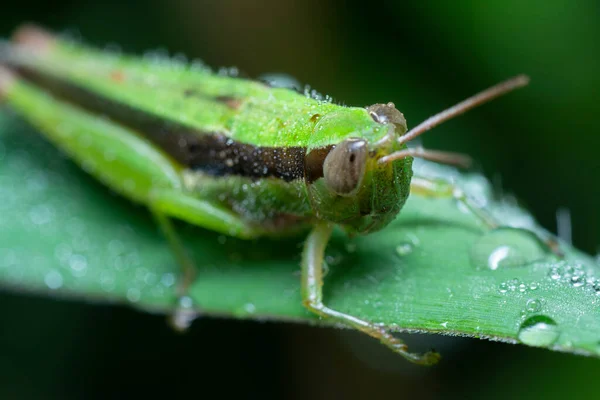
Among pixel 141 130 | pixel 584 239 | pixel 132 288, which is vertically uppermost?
pixel 141 130

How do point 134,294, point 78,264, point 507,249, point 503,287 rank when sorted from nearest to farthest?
point 503,287, point 507,249, point 134,294, point 78,264

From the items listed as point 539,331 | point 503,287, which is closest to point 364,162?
point 503,287

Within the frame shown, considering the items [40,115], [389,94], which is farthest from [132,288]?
[389,94]

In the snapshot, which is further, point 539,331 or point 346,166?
point 346,166

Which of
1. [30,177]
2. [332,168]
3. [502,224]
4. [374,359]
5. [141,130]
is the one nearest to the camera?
[332,168]

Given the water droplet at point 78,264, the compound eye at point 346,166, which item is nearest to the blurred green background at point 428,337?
the water droplet at point 78,264

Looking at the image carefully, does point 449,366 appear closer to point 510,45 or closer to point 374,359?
point 374,359

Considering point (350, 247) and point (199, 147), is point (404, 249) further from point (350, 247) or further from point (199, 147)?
point (199, 147)
